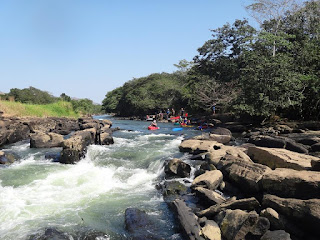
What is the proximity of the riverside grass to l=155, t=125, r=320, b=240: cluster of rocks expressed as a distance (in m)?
17.2

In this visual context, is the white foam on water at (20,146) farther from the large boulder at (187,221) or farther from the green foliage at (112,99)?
the green foliage at (112,99)

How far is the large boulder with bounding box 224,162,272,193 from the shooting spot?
576 centimetres

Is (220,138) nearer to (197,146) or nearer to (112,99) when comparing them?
(197,146)

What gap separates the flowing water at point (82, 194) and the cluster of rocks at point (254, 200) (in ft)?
1.85

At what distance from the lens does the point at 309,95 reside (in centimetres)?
1669

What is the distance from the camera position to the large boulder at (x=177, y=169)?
7.84m

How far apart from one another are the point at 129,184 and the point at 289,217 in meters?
4.75

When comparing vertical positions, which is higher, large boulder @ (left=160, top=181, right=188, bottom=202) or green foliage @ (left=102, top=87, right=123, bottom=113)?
green foliage @ (left=102, top=87, right=123, bottom=113)

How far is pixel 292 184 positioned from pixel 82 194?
17.0 feet

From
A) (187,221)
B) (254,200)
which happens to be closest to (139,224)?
(187,221)

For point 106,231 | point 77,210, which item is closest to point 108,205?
point 77,210

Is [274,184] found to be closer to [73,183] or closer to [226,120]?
[73,183]

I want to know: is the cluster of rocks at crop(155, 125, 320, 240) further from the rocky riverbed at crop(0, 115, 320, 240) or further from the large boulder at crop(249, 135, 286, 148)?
the large boulder at crop(249, 135, 286, 148)

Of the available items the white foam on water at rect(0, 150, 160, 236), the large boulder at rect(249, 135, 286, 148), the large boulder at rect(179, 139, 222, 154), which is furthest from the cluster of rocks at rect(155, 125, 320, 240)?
the large boulder at rect(179, 139, 222, 154)
